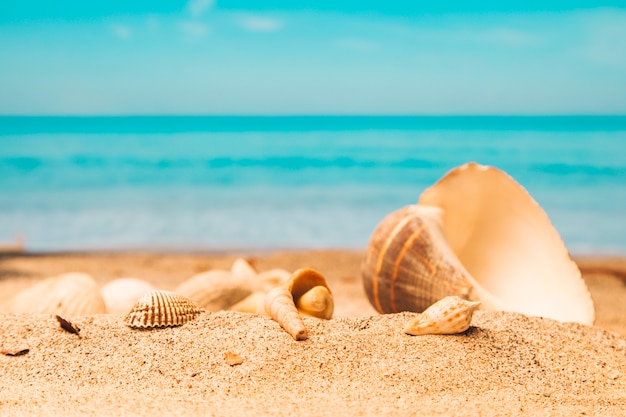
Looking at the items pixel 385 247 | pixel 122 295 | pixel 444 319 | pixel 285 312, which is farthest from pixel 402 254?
pixel 122 295

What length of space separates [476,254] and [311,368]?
2262 millimetres

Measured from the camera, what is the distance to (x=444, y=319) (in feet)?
9.03

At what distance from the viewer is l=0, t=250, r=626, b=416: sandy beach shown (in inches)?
90.4

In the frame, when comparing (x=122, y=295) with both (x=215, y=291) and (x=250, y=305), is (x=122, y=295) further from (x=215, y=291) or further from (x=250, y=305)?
(x=250, y=305)

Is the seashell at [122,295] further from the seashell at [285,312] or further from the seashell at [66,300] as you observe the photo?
the seashell at [285,312]

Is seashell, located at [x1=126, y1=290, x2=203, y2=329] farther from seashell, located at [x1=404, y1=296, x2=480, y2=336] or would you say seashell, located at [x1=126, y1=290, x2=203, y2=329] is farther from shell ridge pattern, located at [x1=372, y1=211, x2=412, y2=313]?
shell ridge pattern, located at [x1=372, y1=211, x2=412, y2=313]

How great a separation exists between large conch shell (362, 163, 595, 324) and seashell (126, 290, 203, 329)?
4.42 feet

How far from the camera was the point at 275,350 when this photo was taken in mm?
2629

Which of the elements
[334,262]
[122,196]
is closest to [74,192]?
[122,196]

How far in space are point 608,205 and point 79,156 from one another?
20.8 metres

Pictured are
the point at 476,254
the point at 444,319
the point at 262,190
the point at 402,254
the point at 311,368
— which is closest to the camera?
the point at 311,368

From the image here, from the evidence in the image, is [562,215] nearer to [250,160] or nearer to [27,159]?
[250,160]

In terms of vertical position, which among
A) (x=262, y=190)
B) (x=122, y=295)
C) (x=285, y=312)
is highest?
(x=285, y=312)

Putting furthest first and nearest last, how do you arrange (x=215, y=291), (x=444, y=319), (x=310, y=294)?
(x=215, y=291), (x=310, y=294), (x=444, y=319)
